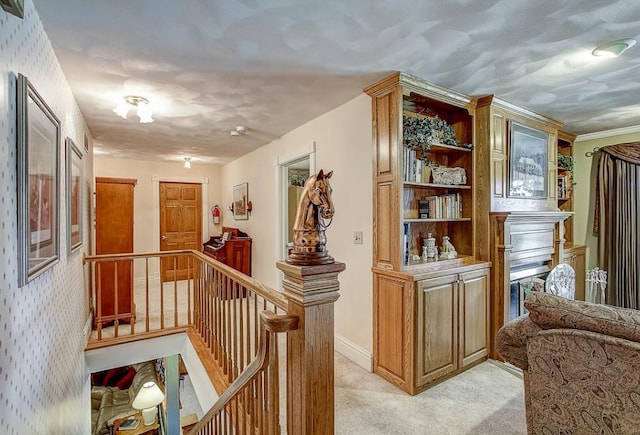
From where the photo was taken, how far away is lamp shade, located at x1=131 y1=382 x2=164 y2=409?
15.6 ft

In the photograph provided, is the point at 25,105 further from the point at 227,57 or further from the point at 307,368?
the point at 307,368

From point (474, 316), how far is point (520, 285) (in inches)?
28.6

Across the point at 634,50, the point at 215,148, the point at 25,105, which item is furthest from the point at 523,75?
the point at 215,148

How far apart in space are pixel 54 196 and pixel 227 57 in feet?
4.67

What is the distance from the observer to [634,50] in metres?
2.16

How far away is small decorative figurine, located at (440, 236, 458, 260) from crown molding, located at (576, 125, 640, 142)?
300 cm

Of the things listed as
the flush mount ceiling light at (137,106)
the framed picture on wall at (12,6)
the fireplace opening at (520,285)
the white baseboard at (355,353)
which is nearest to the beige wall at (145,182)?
the flush mount ceiling light at (137,106)

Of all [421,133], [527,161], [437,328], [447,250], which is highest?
[421,133]

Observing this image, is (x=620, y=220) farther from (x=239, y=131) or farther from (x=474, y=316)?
(x=239, y=131)

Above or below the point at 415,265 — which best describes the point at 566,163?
above

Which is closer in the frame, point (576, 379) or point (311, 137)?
point (576, 379)

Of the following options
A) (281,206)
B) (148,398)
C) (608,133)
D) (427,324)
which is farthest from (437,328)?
(148,398)

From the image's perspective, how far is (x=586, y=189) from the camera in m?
4.47

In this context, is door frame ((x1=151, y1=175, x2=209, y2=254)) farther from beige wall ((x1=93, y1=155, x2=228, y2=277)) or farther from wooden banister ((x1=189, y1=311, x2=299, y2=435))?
wooden banister ((x1=189, y1=311, x2=299, y2=435))
